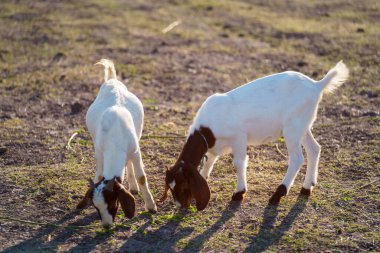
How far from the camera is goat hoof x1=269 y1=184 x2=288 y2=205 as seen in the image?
6621 millimetres

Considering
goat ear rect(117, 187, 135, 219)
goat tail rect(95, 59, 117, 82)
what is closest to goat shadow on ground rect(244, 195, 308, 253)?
goat ear rect(117, 187, 135, 219)

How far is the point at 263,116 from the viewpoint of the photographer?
21.8 feet

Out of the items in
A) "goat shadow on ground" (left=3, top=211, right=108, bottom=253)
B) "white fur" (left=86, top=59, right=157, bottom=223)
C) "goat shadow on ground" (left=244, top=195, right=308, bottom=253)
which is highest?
"white fur" (left=86, top=59, right=157, bottom=223)

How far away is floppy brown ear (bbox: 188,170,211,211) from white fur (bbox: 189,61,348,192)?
0.59m

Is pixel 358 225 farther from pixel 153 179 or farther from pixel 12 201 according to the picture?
pixel 12 201

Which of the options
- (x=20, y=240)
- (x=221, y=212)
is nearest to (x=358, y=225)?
(x=221, y=212)

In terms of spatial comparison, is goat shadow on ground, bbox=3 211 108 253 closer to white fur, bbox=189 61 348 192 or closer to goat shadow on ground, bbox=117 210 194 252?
goat shadow on ground, bbox=117 210 194 252

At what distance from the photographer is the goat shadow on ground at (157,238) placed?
5762mm

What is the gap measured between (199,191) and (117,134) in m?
0.98

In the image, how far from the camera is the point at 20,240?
236 inches

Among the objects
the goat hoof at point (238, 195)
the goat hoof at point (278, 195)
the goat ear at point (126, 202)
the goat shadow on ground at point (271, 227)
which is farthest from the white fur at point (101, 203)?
the goat hoof at point (278, 195)

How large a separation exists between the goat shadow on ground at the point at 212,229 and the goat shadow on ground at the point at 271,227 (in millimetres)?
336

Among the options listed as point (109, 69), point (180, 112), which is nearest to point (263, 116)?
point (109, 69)

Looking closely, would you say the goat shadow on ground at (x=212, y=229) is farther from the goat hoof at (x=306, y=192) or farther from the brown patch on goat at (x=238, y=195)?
the goat hoof at (x=306, y=192)
